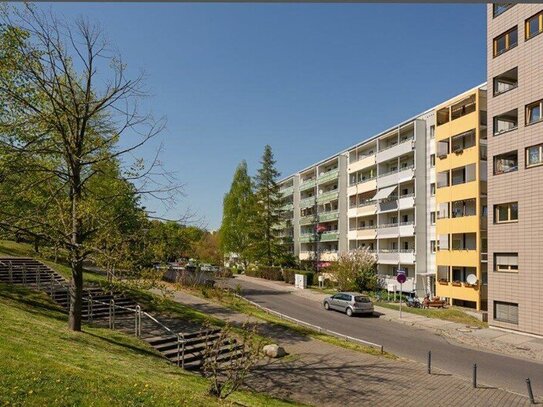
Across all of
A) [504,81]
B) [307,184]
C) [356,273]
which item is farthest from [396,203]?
[307,184]

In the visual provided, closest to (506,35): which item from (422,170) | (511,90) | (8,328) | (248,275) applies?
(511,90)

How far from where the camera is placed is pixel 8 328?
11.6m

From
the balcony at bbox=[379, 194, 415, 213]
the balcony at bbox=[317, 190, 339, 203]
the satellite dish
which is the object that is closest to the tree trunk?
the satellite dish

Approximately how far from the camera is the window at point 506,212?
24.9 metres

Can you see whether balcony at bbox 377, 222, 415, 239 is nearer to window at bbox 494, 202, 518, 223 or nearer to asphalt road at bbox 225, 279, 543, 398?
asphalt road at bbox 225, 279, 543, 398

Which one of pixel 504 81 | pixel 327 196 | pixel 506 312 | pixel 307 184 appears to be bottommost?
pixel 506 312

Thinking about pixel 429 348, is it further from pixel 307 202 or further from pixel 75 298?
pixel 307 202

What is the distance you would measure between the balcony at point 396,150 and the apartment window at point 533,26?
16.6 meters

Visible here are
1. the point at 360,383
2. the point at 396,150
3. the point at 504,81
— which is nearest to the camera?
the point at 360,383

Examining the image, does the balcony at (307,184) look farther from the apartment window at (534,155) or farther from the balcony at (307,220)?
the apartment window at (534,155)

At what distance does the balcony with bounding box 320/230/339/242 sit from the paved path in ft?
124

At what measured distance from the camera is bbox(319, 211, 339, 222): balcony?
5556 cm

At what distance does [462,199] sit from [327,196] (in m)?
25.9

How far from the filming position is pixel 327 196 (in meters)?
58.2
